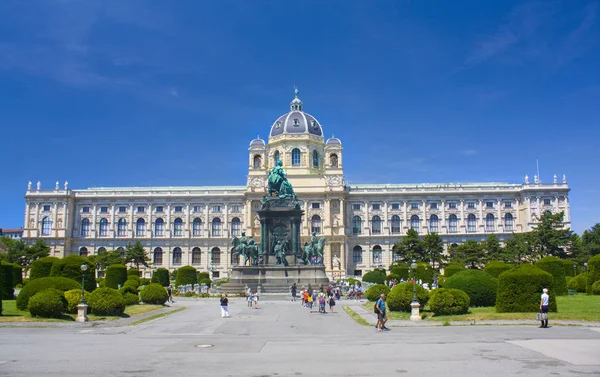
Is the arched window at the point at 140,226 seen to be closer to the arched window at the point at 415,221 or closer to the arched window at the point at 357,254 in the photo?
the arched window at the point at 357,254

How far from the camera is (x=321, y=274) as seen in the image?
160 ft

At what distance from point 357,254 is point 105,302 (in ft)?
255

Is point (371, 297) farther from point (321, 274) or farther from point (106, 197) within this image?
point (106, 197)

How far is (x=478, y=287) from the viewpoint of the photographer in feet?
102

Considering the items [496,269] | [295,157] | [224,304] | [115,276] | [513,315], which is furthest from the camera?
[295,157]

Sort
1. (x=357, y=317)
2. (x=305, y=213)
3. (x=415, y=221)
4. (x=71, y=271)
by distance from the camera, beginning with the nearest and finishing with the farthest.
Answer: (x=357, y=317), (x=71, y=271), (x=305, y=213), (x=415, y=221)

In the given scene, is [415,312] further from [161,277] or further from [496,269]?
[161,277]

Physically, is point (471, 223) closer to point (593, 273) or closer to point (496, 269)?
point (593, 273)

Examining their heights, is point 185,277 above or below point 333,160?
below

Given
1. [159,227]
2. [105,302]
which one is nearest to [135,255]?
[159,227]

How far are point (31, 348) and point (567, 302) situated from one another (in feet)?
92.8

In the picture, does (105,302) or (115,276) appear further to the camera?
(115,276)

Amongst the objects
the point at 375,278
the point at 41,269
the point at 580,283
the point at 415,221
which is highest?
the point at 415,221

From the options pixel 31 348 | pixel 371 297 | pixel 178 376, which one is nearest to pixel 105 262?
pixel 371 297
